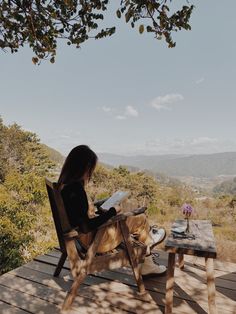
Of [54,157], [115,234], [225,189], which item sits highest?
[54,157]

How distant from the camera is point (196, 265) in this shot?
114 inches

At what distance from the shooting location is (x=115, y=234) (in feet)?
7.32

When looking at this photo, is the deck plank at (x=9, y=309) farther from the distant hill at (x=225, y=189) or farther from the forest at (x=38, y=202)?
the distant hill at (x=225, y=189)

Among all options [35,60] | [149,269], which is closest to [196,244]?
[149,269]

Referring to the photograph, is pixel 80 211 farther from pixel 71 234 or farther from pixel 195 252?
pixel 195 252

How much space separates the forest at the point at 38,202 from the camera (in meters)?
3.93

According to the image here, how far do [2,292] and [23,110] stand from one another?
114 feet

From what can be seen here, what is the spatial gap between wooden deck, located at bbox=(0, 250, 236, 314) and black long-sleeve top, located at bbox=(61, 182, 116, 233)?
0.64m

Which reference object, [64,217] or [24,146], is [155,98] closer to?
[24,146]

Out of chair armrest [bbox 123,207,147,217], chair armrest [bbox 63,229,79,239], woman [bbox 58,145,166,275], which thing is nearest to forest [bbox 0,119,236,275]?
chair armrest [bbox 123,207,147,217]

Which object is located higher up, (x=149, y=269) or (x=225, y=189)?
(x=149, y=269)

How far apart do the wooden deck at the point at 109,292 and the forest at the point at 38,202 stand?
26.1 inches

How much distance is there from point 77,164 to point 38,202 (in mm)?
3389

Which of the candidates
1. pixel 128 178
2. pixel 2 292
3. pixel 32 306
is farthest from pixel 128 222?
pixel 128 178
